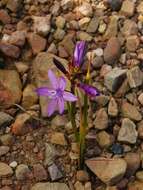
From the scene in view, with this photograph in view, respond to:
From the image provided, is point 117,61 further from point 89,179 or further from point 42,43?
point 89,179

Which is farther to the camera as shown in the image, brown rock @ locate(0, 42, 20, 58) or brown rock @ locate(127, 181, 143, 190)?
brown rock @ locate(0, 42, 20, 58)

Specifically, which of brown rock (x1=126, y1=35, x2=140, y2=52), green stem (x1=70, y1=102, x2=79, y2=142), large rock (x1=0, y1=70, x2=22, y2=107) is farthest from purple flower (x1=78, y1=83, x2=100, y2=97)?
brown rock (x1=126, y1=35, x2=140, y2=52)

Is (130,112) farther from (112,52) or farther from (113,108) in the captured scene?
(112,52)

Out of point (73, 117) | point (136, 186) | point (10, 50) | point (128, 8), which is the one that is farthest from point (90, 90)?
point (128, 8)

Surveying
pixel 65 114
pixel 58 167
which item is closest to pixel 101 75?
pixel 65 114

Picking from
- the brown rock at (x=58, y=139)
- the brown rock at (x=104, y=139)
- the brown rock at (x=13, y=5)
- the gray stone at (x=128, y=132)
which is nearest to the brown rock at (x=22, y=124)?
the brown rock at (x=58, y=139)

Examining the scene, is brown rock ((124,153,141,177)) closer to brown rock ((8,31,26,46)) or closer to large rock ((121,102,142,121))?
large rock ((121,102,142,121))

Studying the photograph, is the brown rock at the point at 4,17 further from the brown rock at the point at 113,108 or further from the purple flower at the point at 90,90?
the purple flower at the point at 90,90
